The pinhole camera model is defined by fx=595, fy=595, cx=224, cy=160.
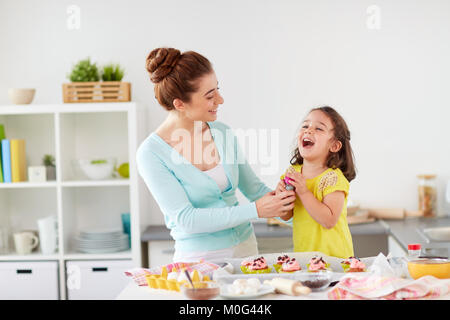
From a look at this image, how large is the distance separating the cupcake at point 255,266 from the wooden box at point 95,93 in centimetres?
183

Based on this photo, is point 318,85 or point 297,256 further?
point 318,85

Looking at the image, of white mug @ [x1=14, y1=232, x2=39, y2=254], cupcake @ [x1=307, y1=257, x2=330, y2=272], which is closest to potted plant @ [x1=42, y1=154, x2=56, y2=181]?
white mug @ [x1=14, y1=232, x2=39, y2=254]

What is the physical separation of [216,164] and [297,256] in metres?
0.47

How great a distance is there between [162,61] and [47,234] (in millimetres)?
1719

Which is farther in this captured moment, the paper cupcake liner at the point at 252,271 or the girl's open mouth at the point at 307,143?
the girl's open mouth at the point at 307,143

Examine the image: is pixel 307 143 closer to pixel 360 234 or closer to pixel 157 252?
pixel 360 234

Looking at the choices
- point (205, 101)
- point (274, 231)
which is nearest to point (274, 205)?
point (205, 101)

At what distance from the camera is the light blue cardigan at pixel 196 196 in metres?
1.91

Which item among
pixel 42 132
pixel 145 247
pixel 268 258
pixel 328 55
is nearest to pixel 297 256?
pixel 268 258

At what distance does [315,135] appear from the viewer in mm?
2029

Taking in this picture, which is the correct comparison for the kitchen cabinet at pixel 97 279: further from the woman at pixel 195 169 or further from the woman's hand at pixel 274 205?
the woman's hand at pixel 274 205

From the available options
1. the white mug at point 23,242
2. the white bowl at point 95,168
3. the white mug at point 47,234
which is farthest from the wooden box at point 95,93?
the white mug at point 23,242
